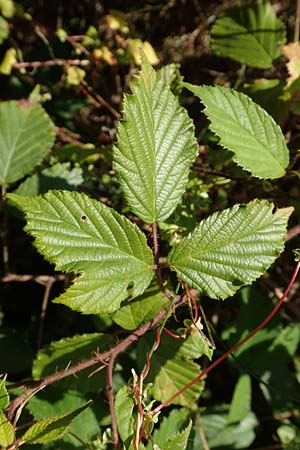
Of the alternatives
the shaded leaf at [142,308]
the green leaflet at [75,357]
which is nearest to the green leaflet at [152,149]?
the shaded leaf at [142,308]

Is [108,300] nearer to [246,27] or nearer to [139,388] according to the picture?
[139,388]

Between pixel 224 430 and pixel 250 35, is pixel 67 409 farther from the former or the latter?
pixel 250 35

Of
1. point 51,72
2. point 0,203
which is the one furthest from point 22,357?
point 51,72

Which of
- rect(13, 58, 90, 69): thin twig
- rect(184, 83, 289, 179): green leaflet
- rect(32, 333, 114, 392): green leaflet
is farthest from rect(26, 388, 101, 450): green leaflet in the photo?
rect(13, 58, 90, 69): thin twig

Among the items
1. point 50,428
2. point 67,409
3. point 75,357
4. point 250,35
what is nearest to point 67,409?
point 67,409

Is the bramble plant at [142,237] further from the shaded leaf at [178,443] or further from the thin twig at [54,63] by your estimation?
the thin twig at [54,63]

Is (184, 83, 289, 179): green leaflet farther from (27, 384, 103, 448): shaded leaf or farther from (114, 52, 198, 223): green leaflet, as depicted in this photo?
(27, 384, 103, 448): shaded leaf

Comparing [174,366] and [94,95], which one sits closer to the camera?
[174,366]
